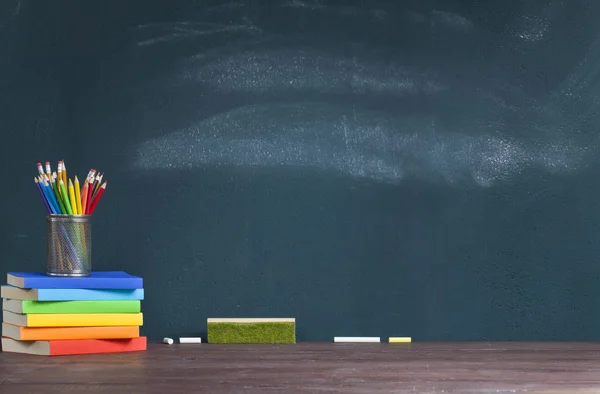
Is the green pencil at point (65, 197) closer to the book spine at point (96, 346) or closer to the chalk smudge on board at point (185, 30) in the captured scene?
the book spine at point (96, 346)

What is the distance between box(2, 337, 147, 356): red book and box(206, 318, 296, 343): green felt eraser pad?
6.4 inches

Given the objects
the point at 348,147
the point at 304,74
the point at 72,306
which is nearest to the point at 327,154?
the point at 348,147

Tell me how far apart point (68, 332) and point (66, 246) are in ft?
0.54

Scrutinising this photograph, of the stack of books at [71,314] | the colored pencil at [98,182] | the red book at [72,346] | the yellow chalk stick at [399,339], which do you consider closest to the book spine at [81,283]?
the stack of books at [71,314]

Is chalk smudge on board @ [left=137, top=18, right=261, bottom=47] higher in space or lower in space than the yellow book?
higher

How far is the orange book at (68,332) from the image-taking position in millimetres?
1673

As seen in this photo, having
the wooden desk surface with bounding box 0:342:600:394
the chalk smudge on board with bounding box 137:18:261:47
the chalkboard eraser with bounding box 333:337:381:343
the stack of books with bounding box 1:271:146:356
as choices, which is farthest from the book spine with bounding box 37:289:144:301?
the chalk smudge on board with bounding box 137:18:261:47

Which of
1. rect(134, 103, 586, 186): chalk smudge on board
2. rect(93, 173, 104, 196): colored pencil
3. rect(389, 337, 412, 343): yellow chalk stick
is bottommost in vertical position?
rect(389, 337, 412, 343): yellow chalk stick

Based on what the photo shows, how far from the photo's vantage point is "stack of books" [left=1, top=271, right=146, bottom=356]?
5.48ft

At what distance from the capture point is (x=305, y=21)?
195 centimetres

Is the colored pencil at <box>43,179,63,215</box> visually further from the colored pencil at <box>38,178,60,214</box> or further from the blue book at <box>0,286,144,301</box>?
the blue book at <box>0,286,144,301</box>

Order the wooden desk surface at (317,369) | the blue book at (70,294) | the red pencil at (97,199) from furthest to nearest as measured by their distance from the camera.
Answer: the red pencil at (97,199)
the blue book at (70,294)
the wooden desk surface at (317,369)

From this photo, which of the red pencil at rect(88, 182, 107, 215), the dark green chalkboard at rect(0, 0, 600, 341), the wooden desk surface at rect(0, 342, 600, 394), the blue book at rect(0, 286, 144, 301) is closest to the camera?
the wooden desk surface at rect(0, 342, 600, 394)

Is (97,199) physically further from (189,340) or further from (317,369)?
(317,369)
